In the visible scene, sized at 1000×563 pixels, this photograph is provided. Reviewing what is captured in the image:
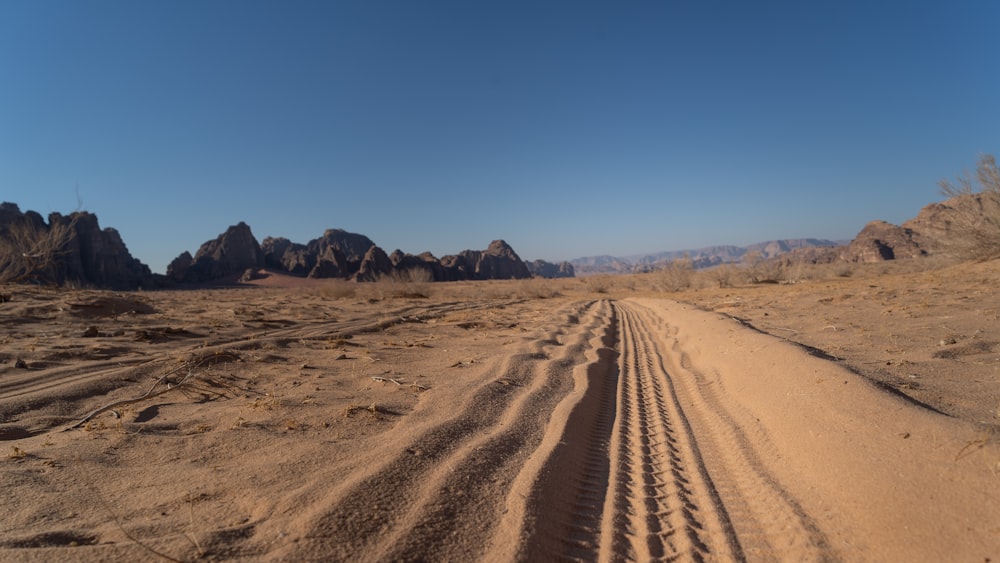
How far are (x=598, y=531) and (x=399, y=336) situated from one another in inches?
277

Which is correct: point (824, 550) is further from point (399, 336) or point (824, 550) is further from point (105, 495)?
point (399, 336)

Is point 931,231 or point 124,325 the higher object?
point 931,231

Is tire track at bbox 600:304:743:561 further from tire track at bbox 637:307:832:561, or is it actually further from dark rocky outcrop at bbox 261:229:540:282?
dark rocky outcrop at bbox 261:229:540:282

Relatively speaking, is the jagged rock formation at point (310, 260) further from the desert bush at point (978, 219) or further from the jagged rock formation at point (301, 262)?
the desert bush at point (978, 219)

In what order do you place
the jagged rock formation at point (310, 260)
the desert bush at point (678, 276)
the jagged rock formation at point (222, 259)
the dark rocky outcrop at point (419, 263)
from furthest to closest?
the dark rocky outcrop at point (419, 263) < the jagged rock formation at point (310, 260) < the jagged rock formation at point (222, 259) < the desert bush at point (678, 276)

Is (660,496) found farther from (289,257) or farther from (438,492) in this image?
(289,257)

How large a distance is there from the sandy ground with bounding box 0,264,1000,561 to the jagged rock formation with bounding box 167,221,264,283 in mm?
59184

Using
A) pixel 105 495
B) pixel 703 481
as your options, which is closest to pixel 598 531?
pixel 703 481

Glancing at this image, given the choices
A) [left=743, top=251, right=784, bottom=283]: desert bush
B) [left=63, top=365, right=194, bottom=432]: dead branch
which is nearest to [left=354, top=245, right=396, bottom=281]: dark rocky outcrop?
[left=743, top=251, right=784, bottom=283]: desert bush

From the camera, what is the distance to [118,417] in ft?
12.0

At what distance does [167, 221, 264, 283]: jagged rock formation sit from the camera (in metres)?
55.7

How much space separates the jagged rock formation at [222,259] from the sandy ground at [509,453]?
194ft

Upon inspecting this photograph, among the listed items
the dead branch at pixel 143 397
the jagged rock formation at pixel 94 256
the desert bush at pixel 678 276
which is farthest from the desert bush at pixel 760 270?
the jagged rock formation at pixel 94 256

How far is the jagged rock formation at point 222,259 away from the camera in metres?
55.7
